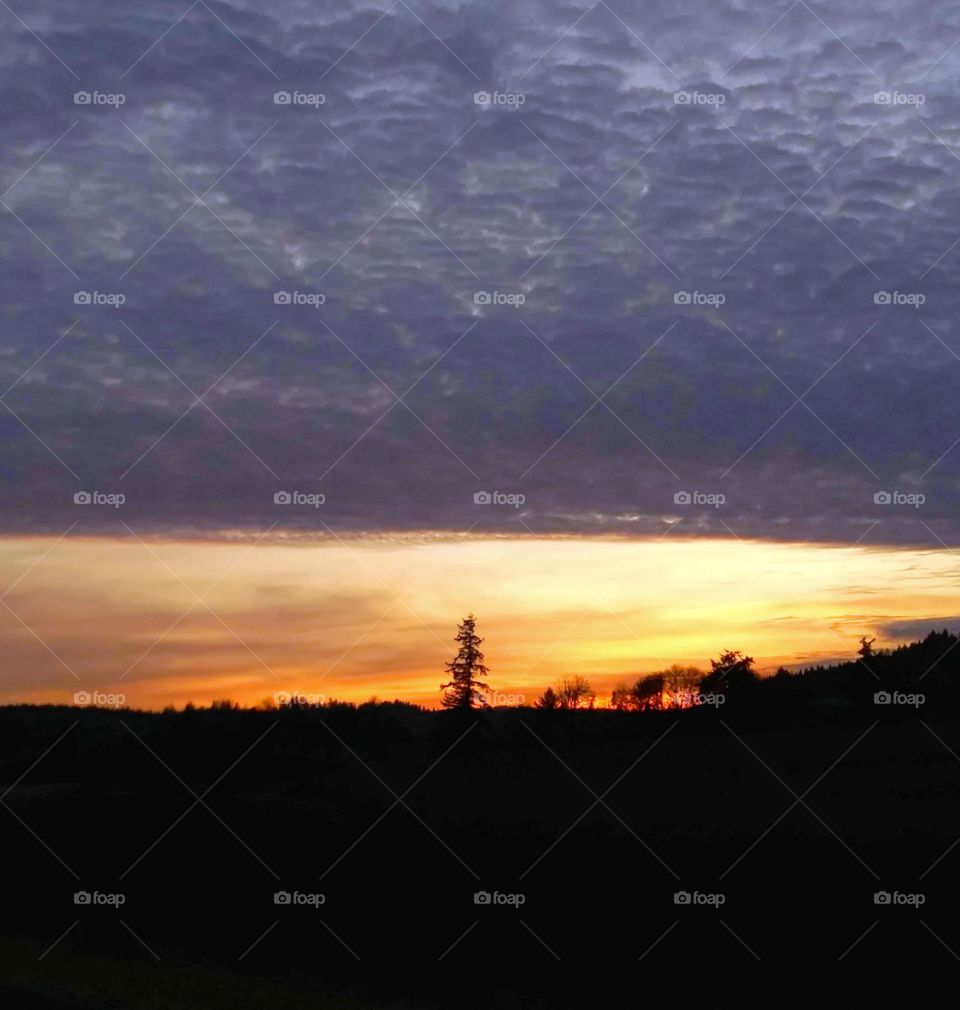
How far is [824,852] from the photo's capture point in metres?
27.2

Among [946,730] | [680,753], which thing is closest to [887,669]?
[946,730]

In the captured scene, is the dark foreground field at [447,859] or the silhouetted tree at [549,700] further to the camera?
the silhouetted tree at [549,700]

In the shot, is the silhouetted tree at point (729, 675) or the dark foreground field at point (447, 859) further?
the silhouetted tree at point (729, 675)

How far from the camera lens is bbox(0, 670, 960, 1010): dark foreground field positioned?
2298cm

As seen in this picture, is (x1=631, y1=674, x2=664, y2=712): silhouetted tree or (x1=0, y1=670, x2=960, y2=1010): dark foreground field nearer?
(x1=0, y1=670, x2=960, y2=1010): dark foreground field

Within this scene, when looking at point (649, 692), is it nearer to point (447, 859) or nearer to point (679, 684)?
point (679, 684)

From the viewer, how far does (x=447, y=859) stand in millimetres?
30172

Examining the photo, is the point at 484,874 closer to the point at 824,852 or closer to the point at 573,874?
the point at 573,874

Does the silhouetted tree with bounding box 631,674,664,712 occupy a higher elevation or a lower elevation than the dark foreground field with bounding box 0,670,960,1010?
higher

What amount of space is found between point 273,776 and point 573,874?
617 inches

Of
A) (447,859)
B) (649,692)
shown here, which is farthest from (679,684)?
(447,859)

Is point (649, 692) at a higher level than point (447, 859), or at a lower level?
higher

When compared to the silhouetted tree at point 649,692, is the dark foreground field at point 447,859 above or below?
below

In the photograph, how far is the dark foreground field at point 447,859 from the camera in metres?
23.0
